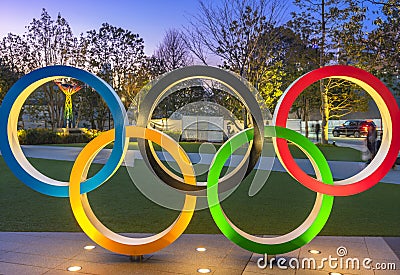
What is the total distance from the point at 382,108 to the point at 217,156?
82.6 inches

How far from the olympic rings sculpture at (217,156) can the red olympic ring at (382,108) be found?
11 mm

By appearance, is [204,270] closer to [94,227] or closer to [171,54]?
[94,227]

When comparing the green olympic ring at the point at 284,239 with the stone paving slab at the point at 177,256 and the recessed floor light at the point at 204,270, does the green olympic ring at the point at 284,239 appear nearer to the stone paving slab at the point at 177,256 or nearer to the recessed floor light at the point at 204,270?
the stone paving slab at the point at 177,256

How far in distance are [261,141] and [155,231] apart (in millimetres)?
2761

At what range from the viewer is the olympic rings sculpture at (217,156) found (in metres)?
4.92

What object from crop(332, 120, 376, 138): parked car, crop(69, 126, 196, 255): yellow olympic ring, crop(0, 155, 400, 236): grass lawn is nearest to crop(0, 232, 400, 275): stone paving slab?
crop(69, 126, 196, 255): yellow olympic ring

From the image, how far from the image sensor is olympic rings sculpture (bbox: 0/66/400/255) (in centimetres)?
492

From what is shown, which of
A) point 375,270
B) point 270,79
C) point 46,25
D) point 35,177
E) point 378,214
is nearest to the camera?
point 375,270

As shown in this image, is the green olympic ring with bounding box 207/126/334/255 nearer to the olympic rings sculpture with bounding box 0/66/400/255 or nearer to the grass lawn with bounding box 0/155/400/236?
the olympic rings sculpture with bounding box 0/66/400/255

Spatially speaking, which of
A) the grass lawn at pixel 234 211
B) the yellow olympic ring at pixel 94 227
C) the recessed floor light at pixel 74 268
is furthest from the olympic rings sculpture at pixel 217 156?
the grass lawn at pixel 234 211

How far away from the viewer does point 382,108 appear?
5.03m

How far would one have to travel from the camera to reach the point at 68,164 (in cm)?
1678

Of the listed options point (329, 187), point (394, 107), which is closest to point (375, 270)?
point (329, 187)

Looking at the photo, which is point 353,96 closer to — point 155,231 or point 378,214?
point 378,214
